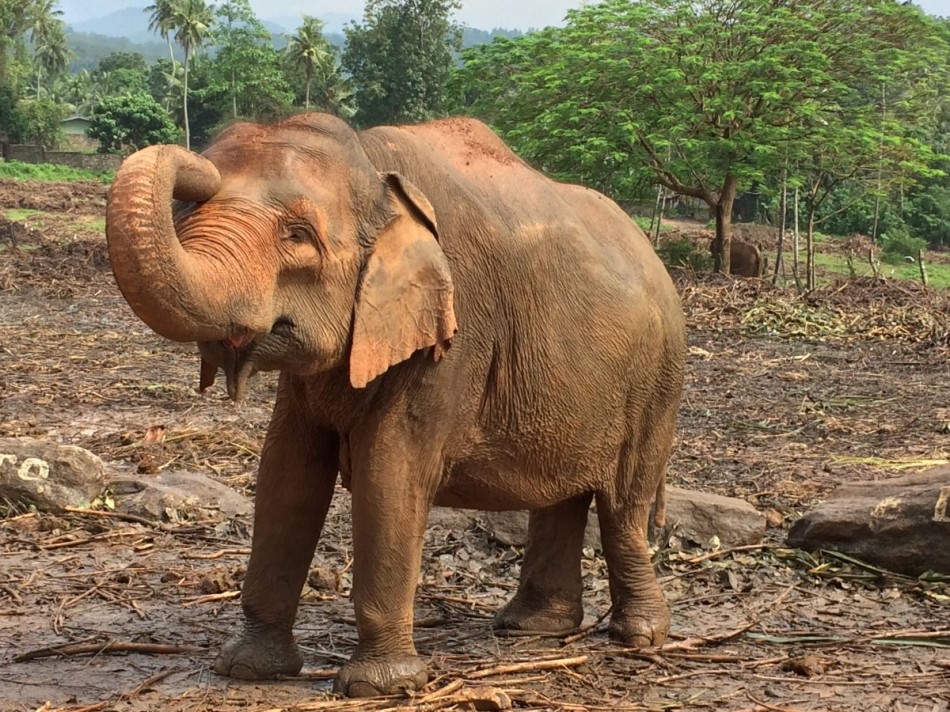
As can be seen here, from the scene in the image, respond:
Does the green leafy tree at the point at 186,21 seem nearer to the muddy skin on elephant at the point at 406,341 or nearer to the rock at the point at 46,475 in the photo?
the rock at the point at 46,475

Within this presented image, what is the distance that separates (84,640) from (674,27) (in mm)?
19313

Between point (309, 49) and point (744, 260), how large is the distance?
1525 inches

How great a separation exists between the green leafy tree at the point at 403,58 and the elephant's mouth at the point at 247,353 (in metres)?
44.4

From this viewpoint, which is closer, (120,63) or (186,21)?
(186,21)

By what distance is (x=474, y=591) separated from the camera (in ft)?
18.9

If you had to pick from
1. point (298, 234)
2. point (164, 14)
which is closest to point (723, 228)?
point (298, 234)

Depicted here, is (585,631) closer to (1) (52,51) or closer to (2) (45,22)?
(2) (45,22)

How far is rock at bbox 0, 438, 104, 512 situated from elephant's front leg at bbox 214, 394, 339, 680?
9.07 feet

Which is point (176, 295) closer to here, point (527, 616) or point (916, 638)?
point (527, 616)

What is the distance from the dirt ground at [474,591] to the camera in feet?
14.0

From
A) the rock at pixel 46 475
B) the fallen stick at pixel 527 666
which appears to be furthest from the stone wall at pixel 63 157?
the fallen stick at pixel 527 666

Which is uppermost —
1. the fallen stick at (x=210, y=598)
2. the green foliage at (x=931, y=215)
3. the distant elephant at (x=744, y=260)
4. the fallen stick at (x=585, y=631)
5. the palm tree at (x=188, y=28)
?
the palm tree at (x=188, y=28)

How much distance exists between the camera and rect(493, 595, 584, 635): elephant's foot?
4.97 metres

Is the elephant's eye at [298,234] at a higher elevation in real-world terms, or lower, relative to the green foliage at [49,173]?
lower
